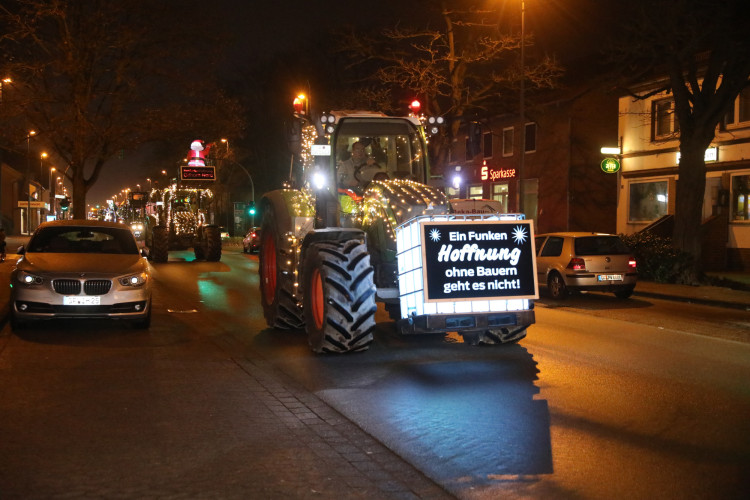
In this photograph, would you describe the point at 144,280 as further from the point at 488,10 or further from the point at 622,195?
the point at 622,195

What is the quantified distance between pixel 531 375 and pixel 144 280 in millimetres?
6001

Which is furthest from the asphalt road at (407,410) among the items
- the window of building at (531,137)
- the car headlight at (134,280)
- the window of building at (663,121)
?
the window of building at (531,137)

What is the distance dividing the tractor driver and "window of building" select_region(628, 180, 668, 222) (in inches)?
851

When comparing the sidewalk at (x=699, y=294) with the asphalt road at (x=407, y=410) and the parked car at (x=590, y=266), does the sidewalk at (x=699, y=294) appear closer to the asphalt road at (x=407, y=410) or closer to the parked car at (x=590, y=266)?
the parked car at (x=590, y=266)

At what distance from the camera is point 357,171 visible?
427 inches

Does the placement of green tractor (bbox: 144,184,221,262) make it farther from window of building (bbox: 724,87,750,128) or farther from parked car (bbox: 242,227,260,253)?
window of building (bbox: 724,87,750,128)

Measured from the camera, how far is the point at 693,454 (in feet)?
19.0

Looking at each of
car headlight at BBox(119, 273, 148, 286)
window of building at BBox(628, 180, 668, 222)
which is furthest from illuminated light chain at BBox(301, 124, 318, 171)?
window of building at BBox(628, 180, 668, 222)

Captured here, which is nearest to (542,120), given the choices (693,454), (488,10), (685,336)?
(488,10)

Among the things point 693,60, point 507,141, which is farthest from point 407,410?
point 507,141

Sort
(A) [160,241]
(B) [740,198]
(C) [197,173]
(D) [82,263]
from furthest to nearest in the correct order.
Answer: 1. (C) [197,173]
2. (A) [160,241]
3. (B) [740,198]
4. (D) [82,263]

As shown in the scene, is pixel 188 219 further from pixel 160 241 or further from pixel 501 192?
pixel 501 192

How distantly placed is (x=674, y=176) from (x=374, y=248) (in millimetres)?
21726

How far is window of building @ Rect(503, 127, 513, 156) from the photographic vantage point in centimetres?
3988
